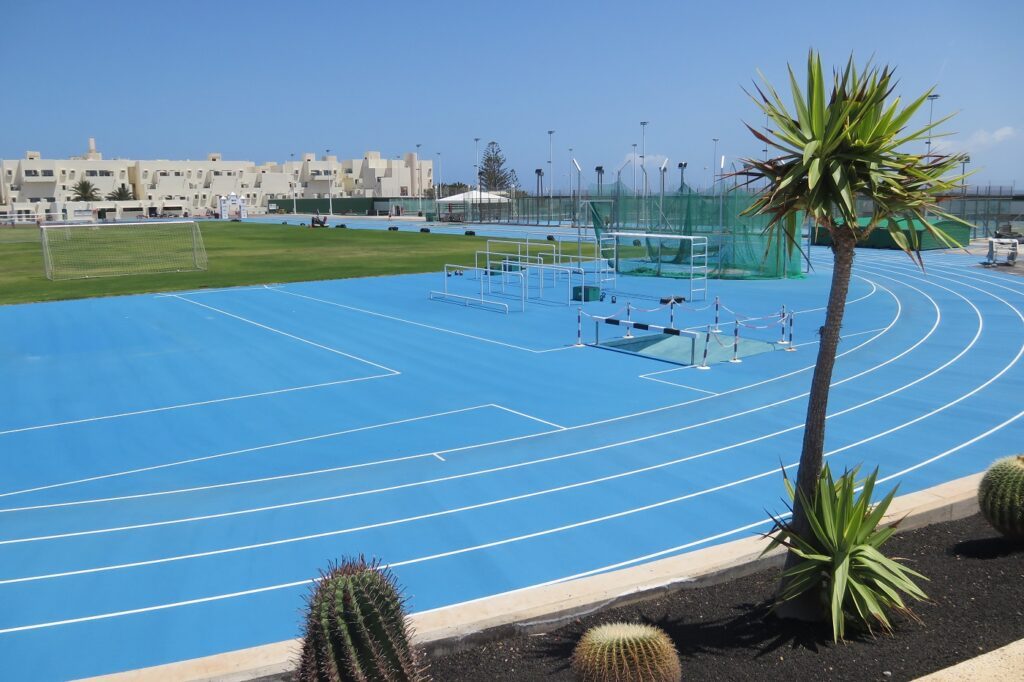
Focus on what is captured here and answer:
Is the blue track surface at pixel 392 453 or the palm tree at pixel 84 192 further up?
the palm tree at pixel 84 192

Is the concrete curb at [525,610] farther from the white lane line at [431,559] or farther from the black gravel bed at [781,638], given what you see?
the white lane line at [431,559]

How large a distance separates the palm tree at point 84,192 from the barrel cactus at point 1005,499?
138764 millimetres

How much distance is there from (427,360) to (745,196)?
20.1 m

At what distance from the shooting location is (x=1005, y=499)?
691 centimetres

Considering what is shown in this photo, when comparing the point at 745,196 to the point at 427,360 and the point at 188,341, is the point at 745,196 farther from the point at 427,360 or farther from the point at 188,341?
the point at 188,341

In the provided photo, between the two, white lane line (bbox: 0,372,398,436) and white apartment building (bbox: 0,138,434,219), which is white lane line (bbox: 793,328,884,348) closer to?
white lane line (bbox: 0,372,398,436)

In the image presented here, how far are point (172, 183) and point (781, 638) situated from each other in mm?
147897

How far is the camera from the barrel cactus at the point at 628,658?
4.68 m

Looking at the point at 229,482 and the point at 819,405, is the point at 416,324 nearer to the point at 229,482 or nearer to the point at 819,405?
the point at 229,482

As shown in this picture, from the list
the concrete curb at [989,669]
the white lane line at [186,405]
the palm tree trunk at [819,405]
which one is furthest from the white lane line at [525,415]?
the concrete curb at [989,669]

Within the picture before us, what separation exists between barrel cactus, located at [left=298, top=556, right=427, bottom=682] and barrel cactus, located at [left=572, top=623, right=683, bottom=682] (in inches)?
39.8

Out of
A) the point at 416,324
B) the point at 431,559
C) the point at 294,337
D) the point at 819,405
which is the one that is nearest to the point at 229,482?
the point at 431,559

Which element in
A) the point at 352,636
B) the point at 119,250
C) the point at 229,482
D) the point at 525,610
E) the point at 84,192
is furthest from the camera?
the point at 84,192

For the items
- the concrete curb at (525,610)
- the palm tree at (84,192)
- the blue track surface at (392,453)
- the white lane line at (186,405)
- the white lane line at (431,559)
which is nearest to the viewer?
the concrete curb at (525,610)
